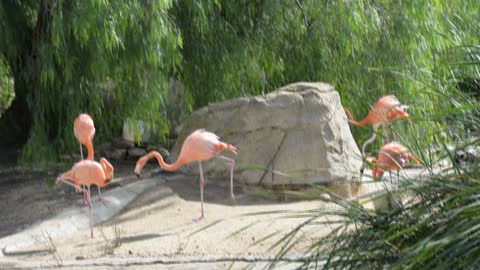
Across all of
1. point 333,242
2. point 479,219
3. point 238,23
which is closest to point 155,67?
point 238,23

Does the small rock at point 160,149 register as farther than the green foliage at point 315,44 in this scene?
Yes

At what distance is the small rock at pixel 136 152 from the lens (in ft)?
34.4

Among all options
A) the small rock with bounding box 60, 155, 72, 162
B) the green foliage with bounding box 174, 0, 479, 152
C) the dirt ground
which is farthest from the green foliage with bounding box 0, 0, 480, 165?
the dirt ground

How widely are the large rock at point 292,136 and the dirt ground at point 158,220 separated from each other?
257mm

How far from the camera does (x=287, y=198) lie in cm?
795

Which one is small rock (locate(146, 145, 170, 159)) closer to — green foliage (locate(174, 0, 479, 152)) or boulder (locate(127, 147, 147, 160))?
boulder (locate(127, 147, 147, 160))

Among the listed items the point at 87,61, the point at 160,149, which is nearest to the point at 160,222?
the point at 87,61

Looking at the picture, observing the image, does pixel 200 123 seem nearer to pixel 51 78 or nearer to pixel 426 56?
pixel 51 78

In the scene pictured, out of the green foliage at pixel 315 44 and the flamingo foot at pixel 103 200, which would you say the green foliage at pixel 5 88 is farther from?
the flamingo foot at pixel 103 200

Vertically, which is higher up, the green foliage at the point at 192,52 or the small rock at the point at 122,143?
the green foliage at the point at 192,52

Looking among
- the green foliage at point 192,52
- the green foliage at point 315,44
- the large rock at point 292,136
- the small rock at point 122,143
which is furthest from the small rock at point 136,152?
the large rock at point 292,136

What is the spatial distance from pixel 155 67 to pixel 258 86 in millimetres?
1769

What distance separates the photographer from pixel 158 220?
7555mm

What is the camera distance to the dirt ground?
661 centimetres
